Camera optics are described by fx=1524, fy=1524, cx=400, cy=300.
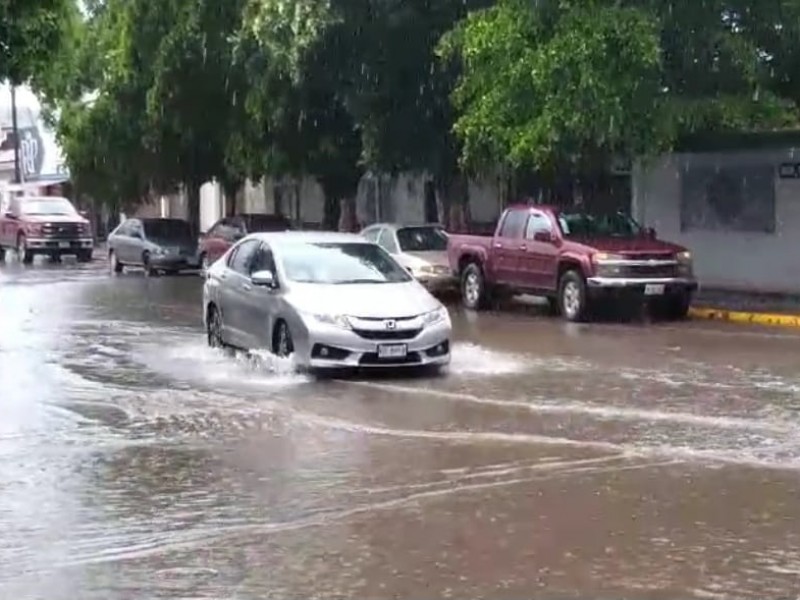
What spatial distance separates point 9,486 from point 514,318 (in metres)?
14.8

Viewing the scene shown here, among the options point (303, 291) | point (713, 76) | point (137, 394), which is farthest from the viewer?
point (713, 76)

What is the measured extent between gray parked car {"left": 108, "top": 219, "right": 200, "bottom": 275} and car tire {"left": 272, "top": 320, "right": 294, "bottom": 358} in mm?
22035

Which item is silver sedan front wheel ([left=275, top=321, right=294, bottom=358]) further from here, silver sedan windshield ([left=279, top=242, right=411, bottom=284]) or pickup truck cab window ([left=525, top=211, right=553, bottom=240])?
pickup truck cab window ([left=525, top=211, right=553, bottom=240])

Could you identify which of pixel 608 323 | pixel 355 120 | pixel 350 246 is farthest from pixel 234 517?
pixel 355 120

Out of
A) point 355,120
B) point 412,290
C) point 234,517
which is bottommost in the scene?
point 234,517

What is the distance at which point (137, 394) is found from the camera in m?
14.9

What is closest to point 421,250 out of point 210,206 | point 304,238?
point 304,238

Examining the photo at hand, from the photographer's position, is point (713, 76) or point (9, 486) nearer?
point (9, 486)

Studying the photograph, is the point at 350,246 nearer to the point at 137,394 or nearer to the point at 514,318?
the point at 137,394

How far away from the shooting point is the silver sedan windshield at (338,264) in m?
16.6

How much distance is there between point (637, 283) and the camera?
75.0 ft

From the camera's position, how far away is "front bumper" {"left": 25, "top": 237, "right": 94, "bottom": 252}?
45.4 meters

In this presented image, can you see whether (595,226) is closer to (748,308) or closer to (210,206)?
(748,308)

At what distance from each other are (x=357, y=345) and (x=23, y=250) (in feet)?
106
